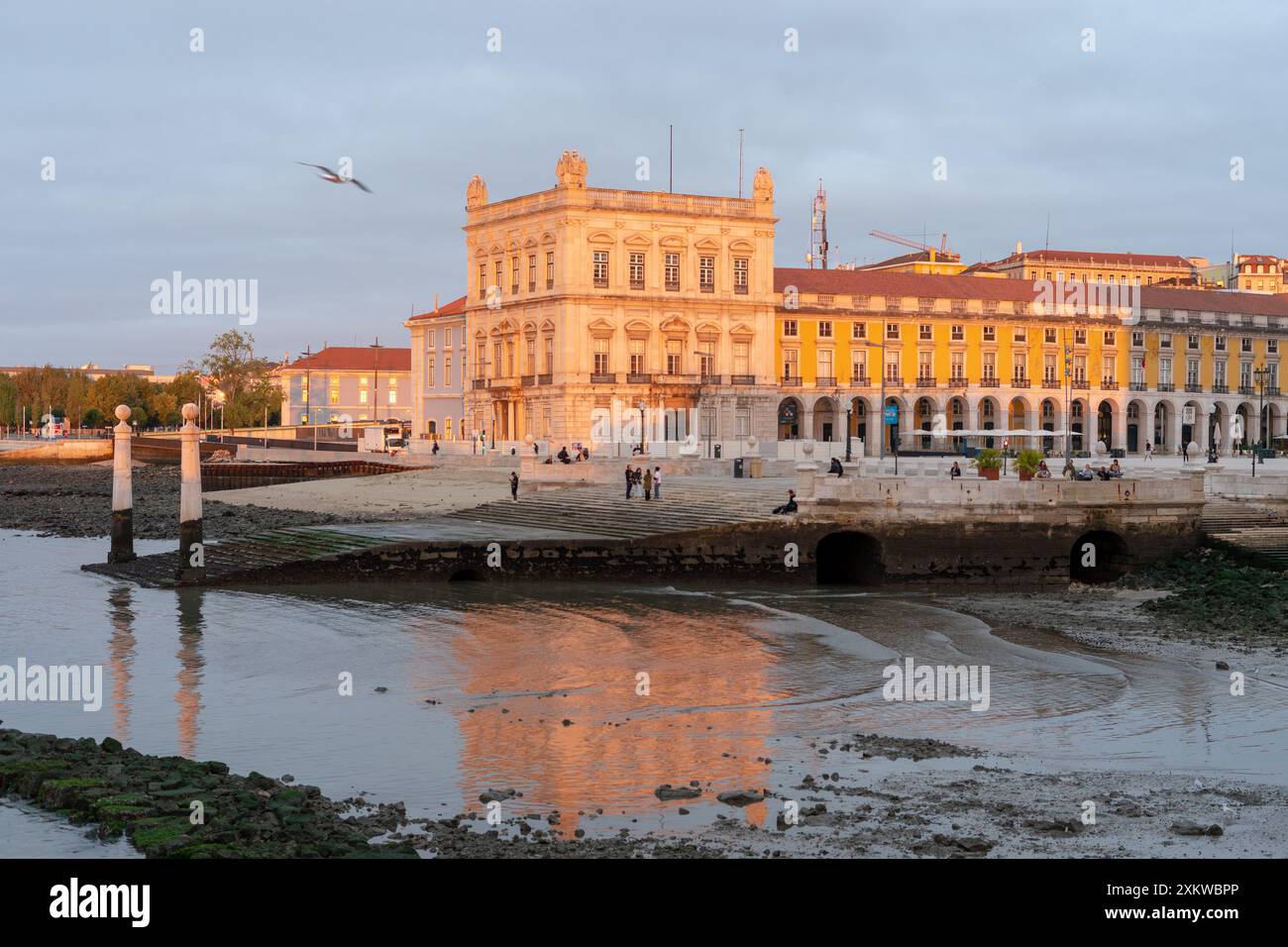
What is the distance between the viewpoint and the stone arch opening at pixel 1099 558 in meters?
40.0

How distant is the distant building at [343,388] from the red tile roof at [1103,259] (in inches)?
2517

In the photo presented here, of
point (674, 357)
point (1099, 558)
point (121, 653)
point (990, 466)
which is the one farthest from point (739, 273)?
point (121, 653)

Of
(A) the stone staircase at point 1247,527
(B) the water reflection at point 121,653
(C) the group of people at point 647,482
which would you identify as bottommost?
(B) the water reflection at point 121,653

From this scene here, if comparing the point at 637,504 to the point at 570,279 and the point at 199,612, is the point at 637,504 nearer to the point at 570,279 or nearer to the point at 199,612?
the point at 199,612

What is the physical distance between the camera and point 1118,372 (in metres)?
98.8

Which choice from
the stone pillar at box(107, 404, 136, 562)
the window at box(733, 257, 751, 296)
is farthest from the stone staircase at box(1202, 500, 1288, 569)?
the window at box(733, 257, 751, 296)

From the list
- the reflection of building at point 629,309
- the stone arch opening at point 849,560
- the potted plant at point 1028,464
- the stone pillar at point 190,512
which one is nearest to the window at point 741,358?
the reflection of building at point 629,309

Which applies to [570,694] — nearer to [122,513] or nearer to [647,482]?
[122,513]

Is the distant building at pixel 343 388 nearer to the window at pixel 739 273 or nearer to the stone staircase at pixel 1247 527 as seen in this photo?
the window at pixel 739 273

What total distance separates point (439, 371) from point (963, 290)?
120 ft

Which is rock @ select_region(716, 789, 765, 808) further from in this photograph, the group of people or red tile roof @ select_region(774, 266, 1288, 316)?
red tile roof @ select_region(774, 266, 1288, 316)

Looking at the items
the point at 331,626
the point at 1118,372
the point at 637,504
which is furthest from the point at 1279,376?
the point at 331,626

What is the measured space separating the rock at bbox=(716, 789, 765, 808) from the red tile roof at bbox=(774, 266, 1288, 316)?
78.1 m
